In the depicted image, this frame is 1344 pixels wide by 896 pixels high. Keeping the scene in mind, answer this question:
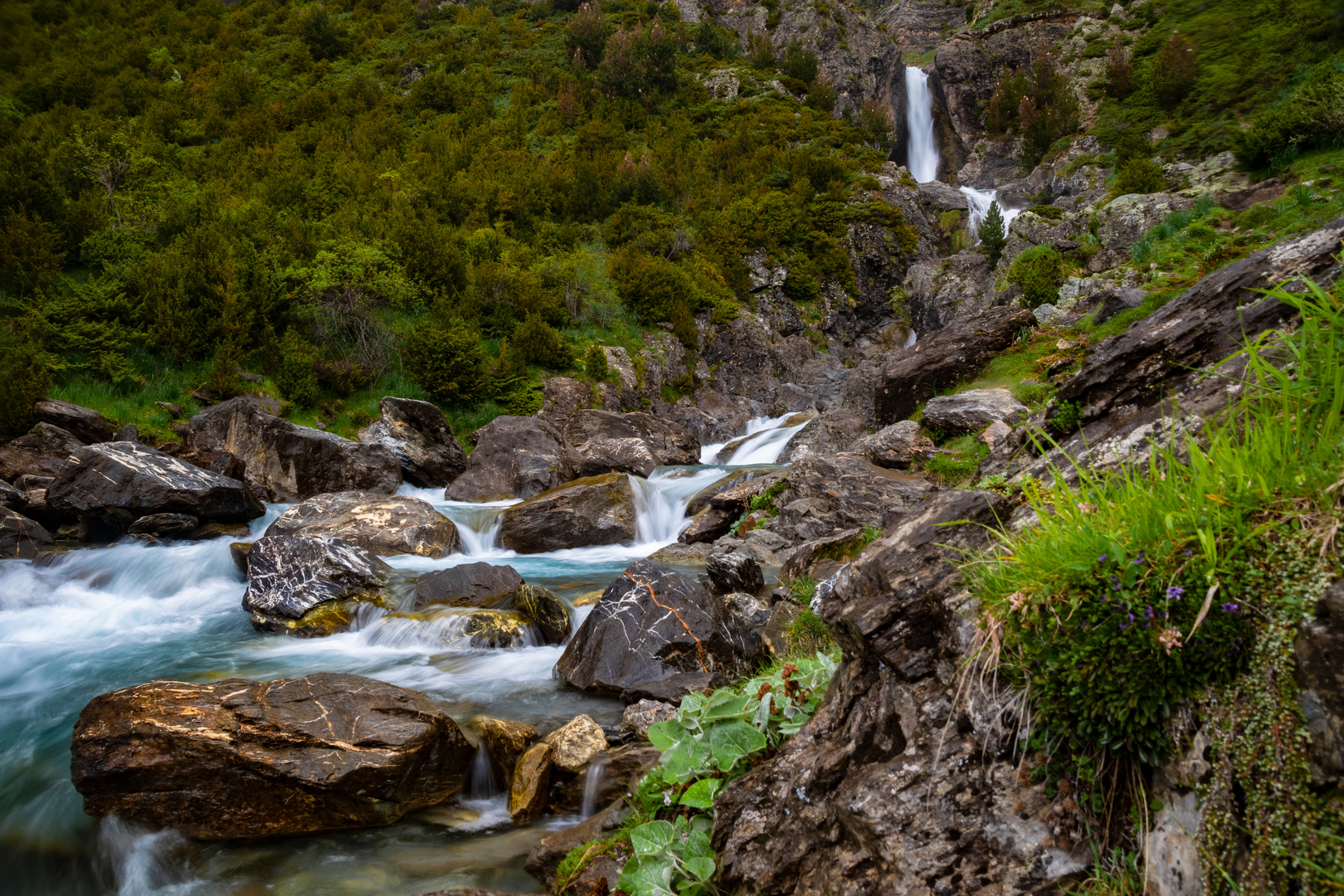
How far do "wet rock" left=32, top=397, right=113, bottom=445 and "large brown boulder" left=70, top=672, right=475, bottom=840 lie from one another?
1239 centimetres

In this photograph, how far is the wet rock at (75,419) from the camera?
13.6 metres

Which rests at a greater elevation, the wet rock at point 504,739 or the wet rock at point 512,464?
the wet rock at point 504,739

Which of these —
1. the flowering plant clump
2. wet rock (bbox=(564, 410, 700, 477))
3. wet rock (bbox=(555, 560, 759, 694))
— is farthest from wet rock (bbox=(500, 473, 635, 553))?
the flowering plant clump

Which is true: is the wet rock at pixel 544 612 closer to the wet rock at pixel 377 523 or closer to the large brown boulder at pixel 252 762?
the large brown boulder at pixel 252 762

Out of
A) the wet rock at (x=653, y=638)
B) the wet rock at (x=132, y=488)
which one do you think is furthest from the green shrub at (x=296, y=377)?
the wet rock at (x=653, y=638)

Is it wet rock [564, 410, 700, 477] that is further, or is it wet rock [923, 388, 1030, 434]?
wet rock [564, 410, 700, 477]

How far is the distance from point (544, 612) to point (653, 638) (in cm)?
218

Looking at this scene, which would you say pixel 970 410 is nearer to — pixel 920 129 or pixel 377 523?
pixel 377 523

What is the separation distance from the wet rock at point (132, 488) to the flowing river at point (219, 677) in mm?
733

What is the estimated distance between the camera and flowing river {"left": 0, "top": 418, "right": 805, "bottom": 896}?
4398 mm

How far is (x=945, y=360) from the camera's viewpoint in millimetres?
12258

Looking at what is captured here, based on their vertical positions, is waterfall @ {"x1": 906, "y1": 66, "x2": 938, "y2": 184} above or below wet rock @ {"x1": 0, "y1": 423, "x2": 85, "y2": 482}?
above

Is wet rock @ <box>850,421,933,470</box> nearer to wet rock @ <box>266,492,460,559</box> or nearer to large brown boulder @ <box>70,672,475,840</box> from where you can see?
wet rock @ <box>266,492,460,559</box>

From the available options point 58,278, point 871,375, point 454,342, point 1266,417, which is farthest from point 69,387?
point 1266,417
